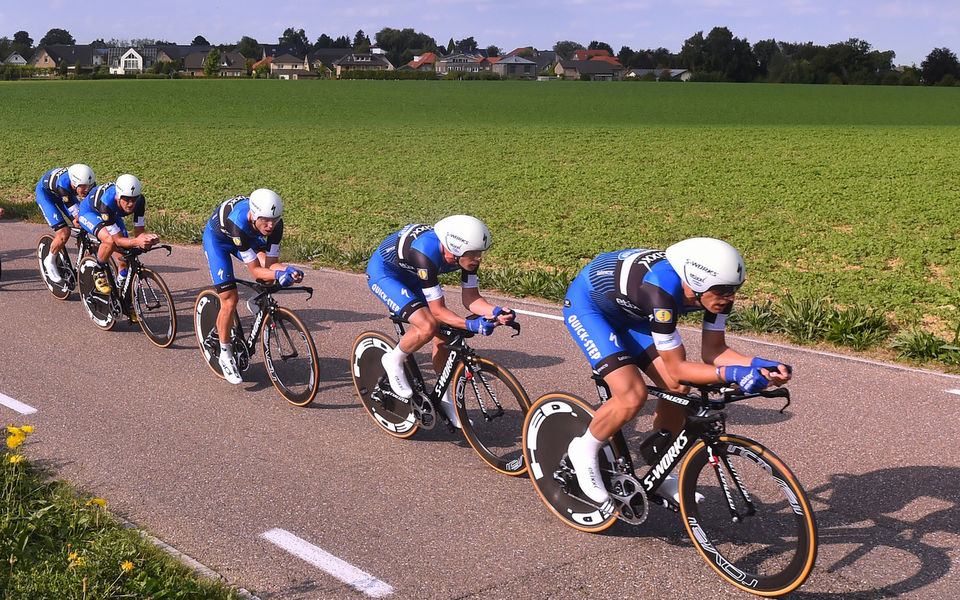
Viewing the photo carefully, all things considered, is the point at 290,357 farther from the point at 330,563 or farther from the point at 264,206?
the point at 330,563

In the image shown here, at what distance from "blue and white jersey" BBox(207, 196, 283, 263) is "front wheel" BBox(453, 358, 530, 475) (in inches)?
104

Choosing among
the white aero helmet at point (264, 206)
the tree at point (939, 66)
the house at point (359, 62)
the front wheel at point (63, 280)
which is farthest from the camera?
the house at point (359, 62)

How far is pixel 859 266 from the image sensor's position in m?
14.3

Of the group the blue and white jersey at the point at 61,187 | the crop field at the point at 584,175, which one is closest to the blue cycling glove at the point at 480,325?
the crop field at the point at 584,175

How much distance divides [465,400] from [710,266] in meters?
2.43

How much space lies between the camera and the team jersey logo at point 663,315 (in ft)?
15.3

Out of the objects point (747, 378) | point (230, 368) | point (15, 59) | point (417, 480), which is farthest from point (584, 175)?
point (15, 59)

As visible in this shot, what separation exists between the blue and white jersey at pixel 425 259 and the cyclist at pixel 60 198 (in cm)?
641

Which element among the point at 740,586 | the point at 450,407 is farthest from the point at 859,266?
the point at 740,586

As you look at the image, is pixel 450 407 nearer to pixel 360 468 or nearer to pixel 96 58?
pixel 360 468

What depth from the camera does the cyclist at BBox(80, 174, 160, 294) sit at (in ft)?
32.9

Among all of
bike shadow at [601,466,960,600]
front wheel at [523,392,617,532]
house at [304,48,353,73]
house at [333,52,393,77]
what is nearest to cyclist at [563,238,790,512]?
front wheel at [523,392,617,532]

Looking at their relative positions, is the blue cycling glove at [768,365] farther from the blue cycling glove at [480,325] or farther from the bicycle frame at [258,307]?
the bicycle frame at [258,307]

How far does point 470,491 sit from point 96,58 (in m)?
205
